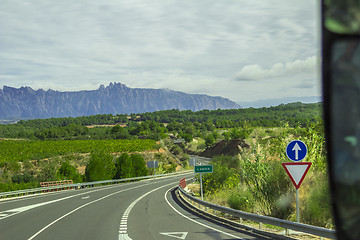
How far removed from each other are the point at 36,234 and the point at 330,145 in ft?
43.7

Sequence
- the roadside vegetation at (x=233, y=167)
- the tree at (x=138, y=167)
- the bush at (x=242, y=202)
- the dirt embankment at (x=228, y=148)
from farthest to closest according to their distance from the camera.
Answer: the dirt embankment at (x=228, y=148) → the tree at (x=138, y=167) → the bush at (x=242, y=202) → the roadside vegetation at (x=233, y=167)

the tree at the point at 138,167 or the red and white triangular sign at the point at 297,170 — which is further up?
the red and white triangular sign at the point at 297,170

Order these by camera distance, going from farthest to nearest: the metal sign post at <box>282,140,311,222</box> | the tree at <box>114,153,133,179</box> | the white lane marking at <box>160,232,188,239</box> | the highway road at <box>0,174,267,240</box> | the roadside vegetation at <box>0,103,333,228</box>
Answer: the tree at <box>114,153,133,179</box>
the roadside vegetation at <box>0,103,333,228</box>
the highway road at <box>0,174,267,240</box>
the white lane marking at <box>160,232,188,239</box>
the metal sign post at <box>282,140,311,222</box>

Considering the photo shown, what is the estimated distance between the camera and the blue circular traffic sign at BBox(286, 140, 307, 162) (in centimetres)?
1090

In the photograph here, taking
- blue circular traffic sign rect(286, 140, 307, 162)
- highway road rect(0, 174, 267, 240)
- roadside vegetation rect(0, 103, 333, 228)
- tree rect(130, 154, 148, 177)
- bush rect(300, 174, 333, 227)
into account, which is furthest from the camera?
tree rect(130, 154, 148, 177)

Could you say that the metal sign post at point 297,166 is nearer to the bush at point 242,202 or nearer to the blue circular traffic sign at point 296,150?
the blue circular traffic sign at point 296,150

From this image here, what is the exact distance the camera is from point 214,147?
387 ft

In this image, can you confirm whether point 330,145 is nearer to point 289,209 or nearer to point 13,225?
point 289,209

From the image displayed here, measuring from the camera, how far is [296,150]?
35.9 ft

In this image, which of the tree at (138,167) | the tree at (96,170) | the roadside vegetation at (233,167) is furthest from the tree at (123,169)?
the tree at (96,170)

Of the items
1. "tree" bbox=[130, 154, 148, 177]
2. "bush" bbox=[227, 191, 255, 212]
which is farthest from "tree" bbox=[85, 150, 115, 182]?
"bush" bbox=[227, 191, 255, 212]

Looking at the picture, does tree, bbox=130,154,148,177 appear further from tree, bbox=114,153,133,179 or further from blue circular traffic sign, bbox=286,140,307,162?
blue circular traffic sign, bbox=286,140,307,162

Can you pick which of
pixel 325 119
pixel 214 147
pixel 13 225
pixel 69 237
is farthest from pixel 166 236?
pixel 214 147

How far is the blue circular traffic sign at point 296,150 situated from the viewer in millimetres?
10898
